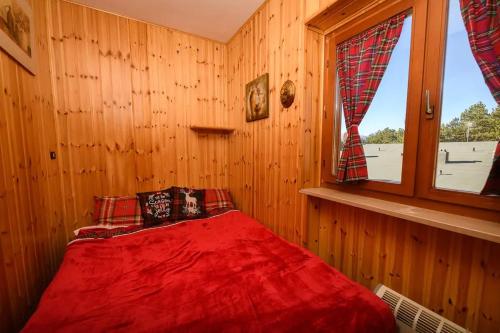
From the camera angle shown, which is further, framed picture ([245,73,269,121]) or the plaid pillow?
framed picture ([245,73,269,121])

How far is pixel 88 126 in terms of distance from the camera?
2076 mm

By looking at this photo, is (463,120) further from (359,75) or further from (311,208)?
(311,208)

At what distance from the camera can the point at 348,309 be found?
0.91 m

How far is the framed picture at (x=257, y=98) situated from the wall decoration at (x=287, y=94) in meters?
0.24

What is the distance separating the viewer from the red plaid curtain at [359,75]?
51.2 inches

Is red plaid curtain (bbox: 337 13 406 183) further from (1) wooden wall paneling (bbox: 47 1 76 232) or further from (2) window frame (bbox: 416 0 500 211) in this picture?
(1) wooden wall paneling (bbox: 47 1 76 232)

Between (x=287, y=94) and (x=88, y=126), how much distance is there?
1928 mm

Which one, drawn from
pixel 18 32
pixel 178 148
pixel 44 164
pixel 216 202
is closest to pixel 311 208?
A: pixel 216 202

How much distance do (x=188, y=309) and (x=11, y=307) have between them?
1073 millimetres

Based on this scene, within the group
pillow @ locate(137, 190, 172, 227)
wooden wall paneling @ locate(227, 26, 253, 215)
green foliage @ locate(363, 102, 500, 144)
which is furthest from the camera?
wooden wall paneling @ locate(227, 26, 253, 215)

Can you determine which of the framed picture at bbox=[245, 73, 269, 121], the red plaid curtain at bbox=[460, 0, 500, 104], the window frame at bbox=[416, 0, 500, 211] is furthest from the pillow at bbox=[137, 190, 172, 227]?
the red plaid curtain at bbox=[460, 0, 500, 104]

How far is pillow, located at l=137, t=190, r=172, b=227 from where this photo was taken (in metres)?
2.02

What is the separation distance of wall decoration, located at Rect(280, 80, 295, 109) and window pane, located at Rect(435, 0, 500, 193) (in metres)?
0.95

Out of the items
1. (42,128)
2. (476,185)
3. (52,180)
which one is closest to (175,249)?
(52,180)
